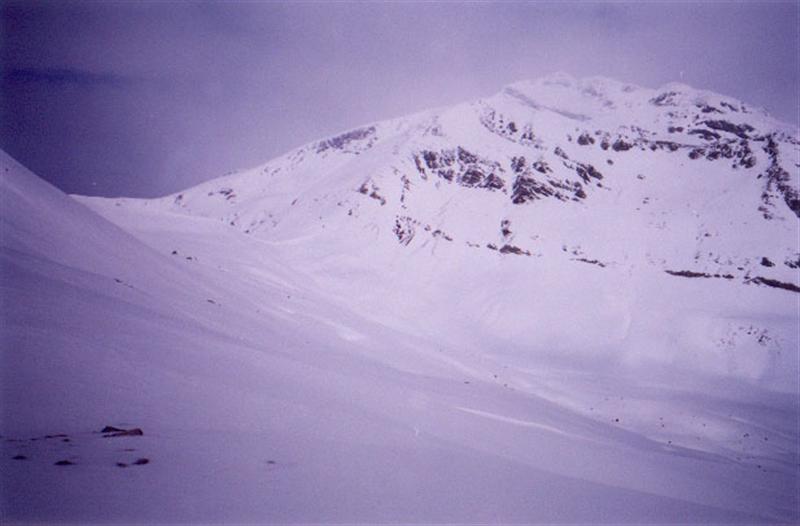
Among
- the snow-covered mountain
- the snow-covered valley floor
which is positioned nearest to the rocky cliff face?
the snow-covered mountain

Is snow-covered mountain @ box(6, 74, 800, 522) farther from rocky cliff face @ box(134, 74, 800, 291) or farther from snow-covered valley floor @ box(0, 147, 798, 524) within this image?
rocky cliff face @ box(134, 74, 800, 291)

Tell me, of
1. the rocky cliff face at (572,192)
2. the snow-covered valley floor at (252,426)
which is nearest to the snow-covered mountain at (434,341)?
the snow-covered valley floor at (252,426)

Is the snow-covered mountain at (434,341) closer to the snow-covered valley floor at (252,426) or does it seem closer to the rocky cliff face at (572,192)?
the snow-covered valley floor at (252,426)

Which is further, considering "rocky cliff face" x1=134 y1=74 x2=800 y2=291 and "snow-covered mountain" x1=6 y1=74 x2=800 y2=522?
"rocky cliff face" x1=134 y1=74 x2=800 y2=291

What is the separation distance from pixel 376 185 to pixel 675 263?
32.4 m

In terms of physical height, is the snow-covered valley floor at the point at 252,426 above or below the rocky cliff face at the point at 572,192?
below

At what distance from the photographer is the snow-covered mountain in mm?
4484

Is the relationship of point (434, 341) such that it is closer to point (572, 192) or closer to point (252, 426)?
point (252, 426)

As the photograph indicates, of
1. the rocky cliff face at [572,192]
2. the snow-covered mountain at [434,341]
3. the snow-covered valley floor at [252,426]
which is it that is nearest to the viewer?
the snow-covered valley floor at [252,426]

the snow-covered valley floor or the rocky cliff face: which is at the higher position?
the rocky cliff face

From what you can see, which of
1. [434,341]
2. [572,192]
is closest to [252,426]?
[434,341]

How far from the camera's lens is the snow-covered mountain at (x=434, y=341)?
448cm

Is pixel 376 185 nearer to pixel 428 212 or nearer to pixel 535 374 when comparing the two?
pixel 428 212

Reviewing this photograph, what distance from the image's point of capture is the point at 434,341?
25047 mm
